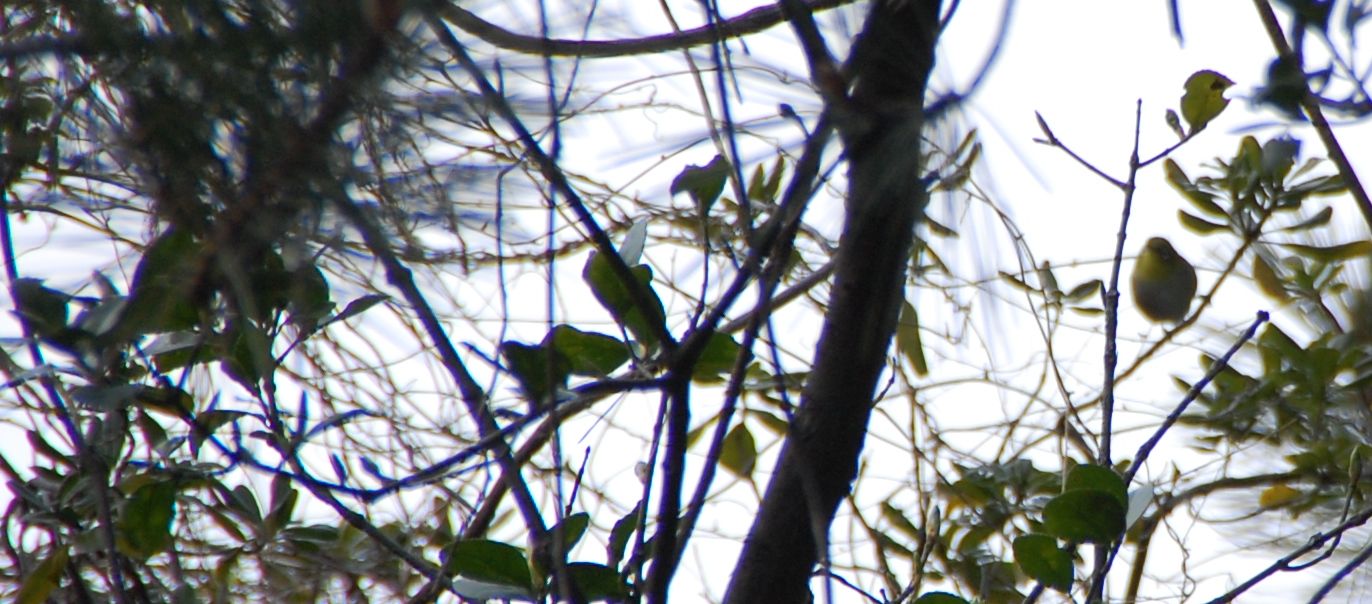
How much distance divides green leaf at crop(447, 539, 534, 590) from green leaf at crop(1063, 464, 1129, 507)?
36 centimetres

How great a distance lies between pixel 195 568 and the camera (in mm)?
1407

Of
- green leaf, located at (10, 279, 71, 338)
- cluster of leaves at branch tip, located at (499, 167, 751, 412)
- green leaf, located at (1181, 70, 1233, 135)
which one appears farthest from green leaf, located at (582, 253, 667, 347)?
green leaf, located at (1181, 70, 1233, 135)

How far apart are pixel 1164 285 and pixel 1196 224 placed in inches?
2.6

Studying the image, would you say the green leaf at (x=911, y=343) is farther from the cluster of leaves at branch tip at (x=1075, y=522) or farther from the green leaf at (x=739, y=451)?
the cluster of leaves at branch tip at (x=1075, y=522)

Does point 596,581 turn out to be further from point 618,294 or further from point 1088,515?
point 1088,515

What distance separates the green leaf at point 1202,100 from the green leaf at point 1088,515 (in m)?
0.35

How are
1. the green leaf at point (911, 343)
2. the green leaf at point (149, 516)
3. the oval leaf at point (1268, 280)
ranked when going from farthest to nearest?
the oval leaf at point (1268, 280)
the green leaf at point (911, 343)
the green leaf at point (149, 516)

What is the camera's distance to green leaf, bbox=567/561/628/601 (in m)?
0.80

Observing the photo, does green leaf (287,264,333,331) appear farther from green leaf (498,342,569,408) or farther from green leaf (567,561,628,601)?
green leaf (567,561,628,601)

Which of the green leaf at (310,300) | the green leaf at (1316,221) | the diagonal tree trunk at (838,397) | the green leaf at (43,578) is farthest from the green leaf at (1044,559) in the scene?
the green leaf at (43,578)

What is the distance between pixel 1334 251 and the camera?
1.25m

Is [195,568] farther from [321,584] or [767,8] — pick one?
[767,8]

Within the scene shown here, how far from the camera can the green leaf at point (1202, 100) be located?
99 cm

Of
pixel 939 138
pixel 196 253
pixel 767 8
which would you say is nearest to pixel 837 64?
pixel 939 138
